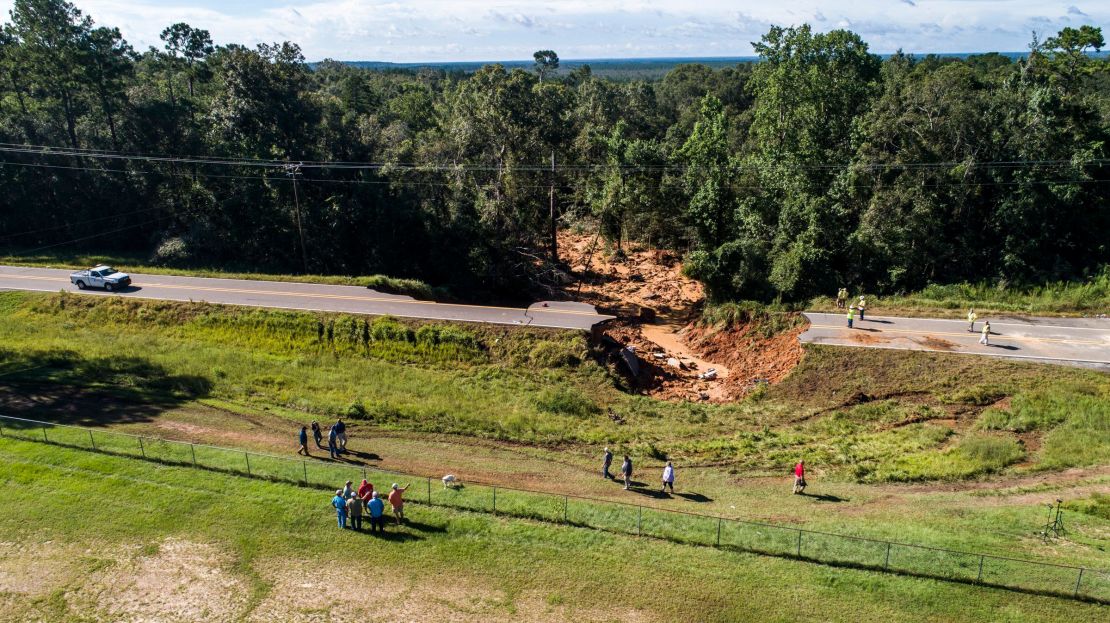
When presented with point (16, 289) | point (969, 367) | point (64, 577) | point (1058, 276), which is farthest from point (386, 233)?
point (1058, 276)

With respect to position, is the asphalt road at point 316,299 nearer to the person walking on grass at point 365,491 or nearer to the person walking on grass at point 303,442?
the person walking on grass at point 303,442

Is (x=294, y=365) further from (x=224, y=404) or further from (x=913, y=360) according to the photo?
(x=913, y=360)

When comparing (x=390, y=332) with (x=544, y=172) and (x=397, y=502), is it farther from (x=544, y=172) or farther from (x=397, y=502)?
(x=544, y=172)

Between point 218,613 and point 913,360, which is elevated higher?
point 913,360

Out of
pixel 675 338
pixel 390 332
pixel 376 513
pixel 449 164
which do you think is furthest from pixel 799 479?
pixel 449 164

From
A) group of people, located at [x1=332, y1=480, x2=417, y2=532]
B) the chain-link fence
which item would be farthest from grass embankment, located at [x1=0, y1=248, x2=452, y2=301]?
group of people, located at [x1=332, y1=480, x2=417, y2=532]
